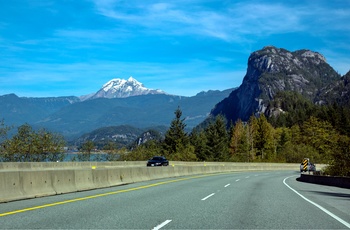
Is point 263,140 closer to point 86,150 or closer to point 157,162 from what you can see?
point 86,150

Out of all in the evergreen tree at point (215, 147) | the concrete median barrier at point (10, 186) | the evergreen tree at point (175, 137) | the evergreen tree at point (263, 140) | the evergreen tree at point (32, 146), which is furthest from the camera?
the evergreen tree at point (263, 140)

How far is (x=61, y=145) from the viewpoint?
165 feet

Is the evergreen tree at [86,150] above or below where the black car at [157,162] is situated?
above

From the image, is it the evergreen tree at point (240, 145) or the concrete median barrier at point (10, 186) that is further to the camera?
the evergreen tree at point (240, 145)

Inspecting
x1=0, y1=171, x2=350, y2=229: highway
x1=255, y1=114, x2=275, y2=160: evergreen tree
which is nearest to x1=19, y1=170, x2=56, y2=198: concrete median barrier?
x1=0, y1=171, x2=350, y2=229: highway

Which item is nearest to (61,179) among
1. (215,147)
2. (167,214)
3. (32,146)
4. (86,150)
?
(167,214)

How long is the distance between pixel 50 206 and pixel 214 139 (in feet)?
364

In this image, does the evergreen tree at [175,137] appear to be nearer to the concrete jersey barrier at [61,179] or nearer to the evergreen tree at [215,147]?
the evergreen tree at [215,147]

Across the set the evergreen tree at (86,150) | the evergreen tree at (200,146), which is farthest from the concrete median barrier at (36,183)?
the evergreen tree at (200,146)

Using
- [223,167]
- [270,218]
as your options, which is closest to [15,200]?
[270,218]

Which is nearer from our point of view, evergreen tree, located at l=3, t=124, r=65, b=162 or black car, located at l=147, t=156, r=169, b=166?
evergreen tree, located at l=3, t=124, r=65, b=162

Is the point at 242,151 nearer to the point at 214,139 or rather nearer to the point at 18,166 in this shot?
the point at 214,139

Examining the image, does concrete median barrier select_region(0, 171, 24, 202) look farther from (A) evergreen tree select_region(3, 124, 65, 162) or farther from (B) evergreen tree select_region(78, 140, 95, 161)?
(B) evergreen tree select_region(78, 140, 95, 161)

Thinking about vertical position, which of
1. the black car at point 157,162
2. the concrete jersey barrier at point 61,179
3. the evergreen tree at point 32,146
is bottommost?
the black car at point 157,162
